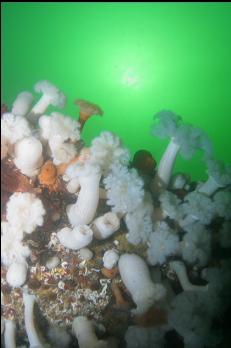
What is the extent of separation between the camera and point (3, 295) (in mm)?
3680

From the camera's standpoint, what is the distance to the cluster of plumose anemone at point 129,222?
338 cm

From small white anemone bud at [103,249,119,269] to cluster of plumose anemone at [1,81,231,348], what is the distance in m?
0.01

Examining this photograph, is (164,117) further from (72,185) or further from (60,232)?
(60,232)

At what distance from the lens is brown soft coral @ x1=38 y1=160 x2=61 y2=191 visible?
386 cm

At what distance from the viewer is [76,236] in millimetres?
3607

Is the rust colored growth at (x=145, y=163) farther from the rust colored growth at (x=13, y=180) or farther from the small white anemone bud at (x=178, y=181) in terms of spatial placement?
the rust colored growth at (x=13, y=180)

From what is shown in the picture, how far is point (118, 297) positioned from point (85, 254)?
0.72 meters

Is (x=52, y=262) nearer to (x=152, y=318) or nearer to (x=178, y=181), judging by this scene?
(x=152, y=318)

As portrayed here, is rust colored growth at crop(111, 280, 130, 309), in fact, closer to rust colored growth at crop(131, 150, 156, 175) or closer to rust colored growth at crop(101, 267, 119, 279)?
rust colored growth at crop(101, 267, 119, 279)

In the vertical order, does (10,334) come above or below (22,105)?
below

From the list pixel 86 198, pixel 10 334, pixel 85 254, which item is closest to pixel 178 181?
pixel 86 198

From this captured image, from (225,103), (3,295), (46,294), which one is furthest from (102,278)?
(225,103)

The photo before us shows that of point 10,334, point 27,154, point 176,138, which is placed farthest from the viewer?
point 176,138

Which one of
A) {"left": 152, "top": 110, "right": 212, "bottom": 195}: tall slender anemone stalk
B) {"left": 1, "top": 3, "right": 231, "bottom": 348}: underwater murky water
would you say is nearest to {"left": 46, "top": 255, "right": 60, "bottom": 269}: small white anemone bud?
{"left": 1, "top": 3, "right": 231, "bottom": 348}: underwater murky water
